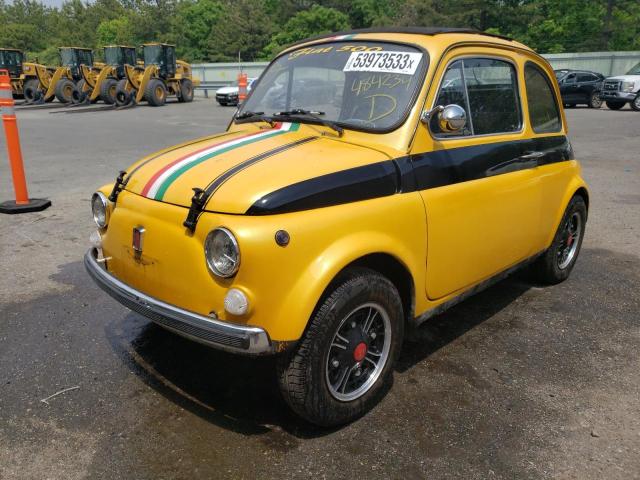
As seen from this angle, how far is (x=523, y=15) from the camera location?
48.4 meters

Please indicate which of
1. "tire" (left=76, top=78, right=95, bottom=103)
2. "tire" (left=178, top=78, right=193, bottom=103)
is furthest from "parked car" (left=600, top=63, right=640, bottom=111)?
"tire" (left=76, top=78, right=95, bottom=103)

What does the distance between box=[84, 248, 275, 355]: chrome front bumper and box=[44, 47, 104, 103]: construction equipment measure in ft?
87.7

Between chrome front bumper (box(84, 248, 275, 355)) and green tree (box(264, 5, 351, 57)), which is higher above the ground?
green tree (box(264, 5, 351, 57))

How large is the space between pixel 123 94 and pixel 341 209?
25.3 meters

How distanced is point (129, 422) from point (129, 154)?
9426 millimetres

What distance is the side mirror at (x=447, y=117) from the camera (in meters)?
2.91

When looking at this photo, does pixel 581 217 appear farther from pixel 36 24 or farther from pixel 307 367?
pixel 36 24

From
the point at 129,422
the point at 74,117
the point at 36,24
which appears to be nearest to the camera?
the point at 129,422

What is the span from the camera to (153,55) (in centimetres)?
2614

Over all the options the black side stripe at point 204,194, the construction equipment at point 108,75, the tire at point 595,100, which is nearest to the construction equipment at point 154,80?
the construction equipment at point 108,75

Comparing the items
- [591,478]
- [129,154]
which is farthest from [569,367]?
[129,154]

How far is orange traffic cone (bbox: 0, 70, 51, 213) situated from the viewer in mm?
6480

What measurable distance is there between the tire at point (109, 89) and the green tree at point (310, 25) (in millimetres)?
40893

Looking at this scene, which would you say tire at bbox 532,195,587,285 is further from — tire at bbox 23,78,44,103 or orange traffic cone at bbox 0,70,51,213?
tire at bbox 23,78,44,103
